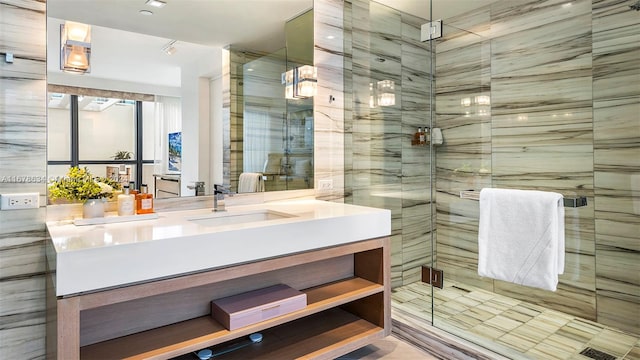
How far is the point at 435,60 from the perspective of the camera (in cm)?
277

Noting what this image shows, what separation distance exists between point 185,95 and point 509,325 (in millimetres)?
2472

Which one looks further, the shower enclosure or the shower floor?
the shower enclosure

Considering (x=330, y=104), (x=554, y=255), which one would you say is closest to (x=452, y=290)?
(x=554, y=255)

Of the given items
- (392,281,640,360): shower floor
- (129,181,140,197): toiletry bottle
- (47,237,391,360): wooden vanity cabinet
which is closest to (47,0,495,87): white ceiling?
(129,181,140,197): toiletry bottle

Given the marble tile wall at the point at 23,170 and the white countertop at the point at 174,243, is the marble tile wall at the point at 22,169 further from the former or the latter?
→ the white countertop at the point at 174,243

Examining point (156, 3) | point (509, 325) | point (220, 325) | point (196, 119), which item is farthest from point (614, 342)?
point (156, 3)

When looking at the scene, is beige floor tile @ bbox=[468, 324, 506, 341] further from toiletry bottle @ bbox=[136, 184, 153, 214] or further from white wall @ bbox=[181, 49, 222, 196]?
toiletry bottle @ bbox=[136, 184, 153, 214]

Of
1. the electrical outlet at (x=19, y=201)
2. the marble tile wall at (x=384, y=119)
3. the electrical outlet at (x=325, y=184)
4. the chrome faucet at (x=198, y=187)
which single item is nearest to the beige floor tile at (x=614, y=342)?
the marble tile wall at (x=384, y=119)

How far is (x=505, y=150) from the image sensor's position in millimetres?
2660

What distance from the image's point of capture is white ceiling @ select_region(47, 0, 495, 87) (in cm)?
186

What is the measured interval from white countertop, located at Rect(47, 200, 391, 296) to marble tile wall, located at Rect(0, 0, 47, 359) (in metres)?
0.16

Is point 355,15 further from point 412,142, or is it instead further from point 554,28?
point 554,28

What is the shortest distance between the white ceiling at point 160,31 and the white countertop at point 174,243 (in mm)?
791

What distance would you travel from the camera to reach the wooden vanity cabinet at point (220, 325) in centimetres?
141
